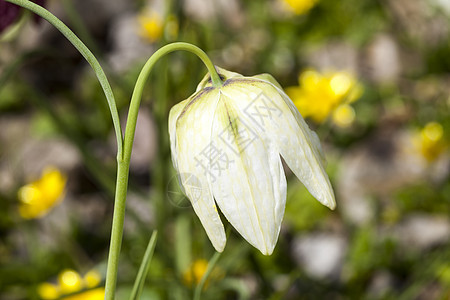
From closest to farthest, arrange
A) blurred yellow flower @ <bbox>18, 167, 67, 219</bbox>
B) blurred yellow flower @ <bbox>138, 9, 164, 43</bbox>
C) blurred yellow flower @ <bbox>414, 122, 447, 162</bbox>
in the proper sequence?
blurred yellow flower @ <bbox>18, 167, 67, 219</bbox>
blurred yellow flower @ <bbox>414, 122, 447, 162</bbox>
blurred yellow flower @ <bbox>138, 9, 164, 43</bbox>

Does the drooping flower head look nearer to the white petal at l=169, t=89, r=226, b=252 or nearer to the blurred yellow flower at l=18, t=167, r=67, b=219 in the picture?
the white petal at l=169, t=89, r=226, b=252

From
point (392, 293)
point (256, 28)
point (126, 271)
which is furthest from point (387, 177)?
point (256, 28)

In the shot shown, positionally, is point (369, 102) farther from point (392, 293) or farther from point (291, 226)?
point (392, 293)

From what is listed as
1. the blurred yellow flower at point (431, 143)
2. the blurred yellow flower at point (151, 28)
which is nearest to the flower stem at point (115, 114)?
the blurred yellow flower at point (431, 143)

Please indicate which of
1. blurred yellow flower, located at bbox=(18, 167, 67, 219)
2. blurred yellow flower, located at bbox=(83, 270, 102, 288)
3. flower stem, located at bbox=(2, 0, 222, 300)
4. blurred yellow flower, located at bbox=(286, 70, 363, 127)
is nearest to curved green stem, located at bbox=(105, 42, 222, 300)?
flower stem, located at bbox=(2, 0, 222, 300)

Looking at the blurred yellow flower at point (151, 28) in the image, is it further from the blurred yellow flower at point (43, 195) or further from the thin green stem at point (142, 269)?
the thin green stem at point (142, 269)

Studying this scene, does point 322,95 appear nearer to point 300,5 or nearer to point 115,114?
point 300,5
